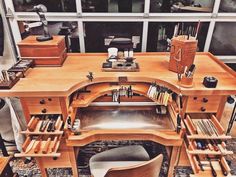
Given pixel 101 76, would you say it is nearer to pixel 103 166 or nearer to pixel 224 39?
pixel 103 166

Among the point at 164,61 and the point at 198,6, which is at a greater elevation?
the point at 198,6

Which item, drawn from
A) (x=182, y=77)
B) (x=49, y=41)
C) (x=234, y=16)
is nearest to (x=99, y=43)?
(x=49, y=41)

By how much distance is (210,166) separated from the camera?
4.18 feet

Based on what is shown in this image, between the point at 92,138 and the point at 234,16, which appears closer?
the point at 92,138

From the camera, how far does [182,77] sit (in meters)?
1.32

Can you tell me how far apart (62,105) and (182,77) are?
2.85 ft

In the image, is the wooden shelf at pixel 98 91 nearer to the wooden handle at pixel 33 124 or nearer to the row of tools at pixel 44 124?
the row of tools at pixel 44 124

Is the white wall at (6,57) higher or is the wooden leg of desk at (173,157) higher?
the white wall at (6,57)

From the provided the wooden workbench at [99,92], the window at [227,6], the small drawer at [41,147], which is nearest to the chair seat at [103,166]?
the wooden workbench at [99,92]

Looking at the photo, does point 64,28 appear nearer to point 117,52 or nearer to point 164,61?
point 117,52

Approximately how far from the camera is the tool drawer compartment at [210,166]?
4.03ft

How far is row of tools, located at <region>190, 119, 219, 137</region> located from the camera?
137 cm

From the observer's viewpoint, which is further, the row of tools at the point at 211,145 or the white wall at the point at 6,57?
the white wall at the point at 6,57

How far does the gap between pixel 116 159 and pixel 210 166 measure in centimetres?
66
